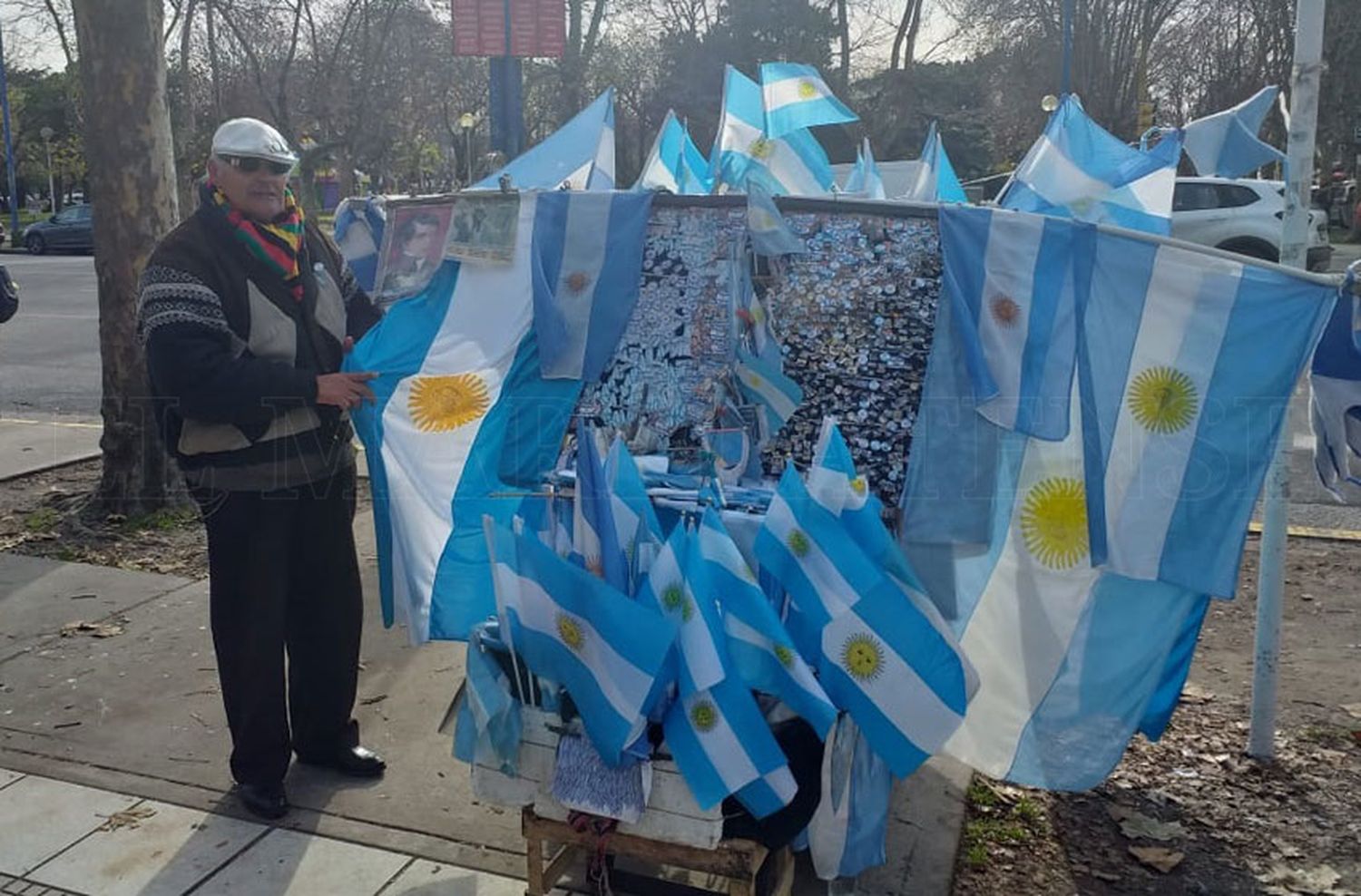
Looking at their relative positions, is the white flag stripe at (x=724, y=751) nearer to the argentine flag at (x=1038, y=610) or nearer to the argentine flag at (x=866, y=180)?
the argentine flag at (x=1038, y=610)

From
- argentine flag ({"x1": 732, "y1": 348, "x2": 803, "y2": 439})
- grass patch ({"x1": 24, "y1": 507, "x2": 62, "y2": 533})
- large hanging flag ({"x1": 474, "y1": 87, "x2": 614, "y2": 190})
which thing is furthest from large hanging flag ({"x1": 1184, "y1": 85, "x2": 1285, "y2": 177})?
grass patch ({"x1": 24, "y1": 507, "x2": 62, "y2": 533})

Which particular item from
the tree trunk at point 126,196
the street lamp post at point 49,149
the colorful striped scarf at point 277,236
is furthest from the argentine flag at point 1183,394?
the street lamp post at point 49,149

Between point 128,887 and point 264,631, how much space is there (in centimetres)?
77

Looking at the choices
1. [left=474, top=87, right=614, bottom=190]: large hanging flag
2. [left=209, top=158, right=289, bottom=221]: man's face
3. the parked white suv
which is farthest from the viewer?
the parked white suv

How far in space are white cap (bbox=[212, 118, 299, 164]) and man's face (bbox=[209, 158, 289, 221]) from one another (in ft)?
0.11

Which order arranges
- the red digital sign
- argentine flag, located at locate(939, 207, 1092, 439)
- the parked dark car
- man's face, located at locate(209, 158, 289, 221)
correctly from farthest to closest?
the parked dark car → the red digital sign → man's face, located at locate(209, 158, 289, 221) → argentine flag, located at locate(939, 207, 1092, 439)

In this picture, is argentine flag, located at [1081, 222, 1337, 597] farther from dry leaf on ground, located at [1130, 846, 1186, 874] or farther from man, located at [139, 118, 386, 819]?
man, located at [139, 118, 386, 819]

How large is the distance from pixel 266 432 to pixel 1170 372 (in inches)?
100.0

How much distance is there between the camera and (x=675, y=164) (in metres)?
4.13

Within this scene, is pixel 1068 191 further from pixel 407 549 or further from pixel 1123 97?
pixel 1123 97

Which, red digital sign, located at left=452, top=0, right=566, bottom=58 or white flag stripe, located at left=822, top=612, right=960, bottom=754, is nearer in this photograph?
white flag stripe, located at left=822, top=612, right=960, bottom=754

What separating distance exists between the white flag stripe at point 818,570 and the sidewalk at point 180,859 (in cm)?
120

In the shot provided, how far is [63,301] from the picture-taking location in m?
17.6

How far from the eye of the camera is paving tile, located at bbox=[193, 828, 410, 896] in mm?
3141
